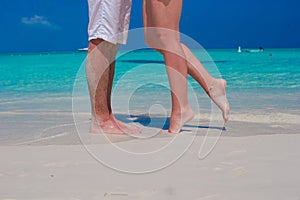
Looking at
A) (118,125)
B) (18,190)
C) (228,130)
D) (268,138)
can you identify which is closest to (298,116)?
(228,130)

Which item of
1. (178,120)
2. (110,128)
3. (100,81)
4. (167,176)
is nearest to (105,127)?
(110,128)

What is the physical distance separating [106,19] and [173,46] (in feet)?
1.21

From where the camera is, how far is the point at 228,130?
93.3 inches

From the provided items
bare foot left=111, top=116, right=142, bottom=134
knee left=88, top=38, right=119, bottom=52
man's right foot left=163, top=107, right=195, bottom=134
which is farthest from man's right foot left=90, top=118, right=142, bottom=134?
knee left=88, top=38, right=119, bottom=52

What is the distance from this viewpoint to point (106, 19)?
7.38 ft

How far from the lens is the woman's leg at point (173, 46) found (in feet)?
7.49

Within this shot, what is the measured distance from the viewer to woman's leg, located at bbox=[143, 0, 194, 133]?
89.9 inches

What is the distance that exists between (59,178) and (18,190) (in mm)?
152

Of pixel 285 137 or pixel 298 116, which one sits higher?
pixel 285 137

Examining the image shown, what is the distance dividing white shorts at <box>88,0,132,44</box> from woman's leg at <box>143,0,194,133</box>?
154 mm

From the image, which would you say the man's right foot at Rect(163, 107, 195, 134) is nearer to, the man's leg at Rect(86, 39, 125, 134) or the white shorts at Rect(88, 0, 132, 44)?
the man's leg at Rect(86, 39, 125, 134)

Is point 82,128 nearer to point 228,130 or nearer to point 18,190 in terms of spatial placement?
point 228,130

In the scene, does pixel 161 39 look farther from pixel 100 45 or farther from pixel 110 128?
pixel 110 128

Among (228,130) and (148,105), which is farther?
(148,105)
